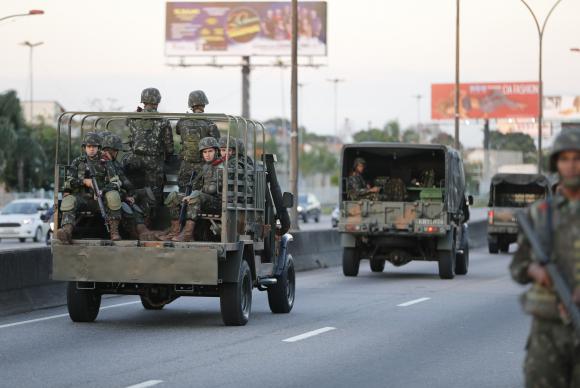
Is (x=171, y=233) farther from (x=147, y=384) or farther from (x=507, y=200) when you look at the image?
(x=507, y=200)

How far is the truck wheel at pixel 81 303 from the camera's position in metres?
15.9

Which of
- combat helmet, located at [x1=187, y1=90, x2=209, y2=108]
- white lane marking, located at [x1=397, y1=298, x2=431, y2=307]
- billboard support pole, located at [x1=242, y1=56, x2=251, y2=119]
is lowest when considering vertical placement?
white lane marking, located at [x1=397, y1=298, x2=431, y2=307]

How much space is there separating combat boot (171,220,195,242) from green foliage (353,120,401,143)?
9824 centimetres

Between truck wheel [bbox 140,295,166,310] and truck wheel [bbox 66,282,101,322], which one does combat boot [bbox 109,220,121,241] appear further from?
truck wheel [bbox 140,295,166,310]

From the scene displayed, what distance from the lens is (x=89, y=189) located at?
15977 millimetres

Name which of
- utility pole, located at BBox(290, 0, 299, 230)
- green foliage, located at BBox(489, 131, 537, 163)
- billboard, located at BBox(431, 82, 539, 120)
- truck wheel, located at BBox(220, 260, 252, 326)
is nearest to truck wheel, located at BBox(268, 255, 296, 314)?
truck wheel, located at BBox(220, 260, 252, 326)

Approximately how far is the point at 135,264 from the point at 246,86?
65857mm

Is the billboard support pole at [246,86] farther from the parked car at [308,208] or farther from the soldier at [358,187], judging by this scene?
the soldier at [358,187]

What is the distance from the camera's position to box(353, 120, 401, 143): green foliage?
124719 mm

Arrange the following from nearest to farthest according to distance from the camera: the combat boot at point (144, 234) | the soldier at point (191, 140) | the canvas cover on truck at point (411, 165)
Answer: the combat boot at point (144, 234)
the soldier at point (191, 140)
the canvas cover on truck at point (411, 165)

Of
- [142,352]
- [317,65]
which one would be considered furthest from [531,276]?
[317,65]

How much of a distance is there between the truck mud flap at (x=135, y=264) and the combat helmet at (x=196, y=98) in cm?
228

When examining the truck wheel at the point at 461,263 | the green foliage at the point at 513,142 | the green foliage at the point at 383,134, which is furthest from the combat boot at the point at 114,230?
the green foliage at the point at 513,142

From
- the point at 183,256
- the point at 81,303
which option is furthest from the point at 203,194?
the point at 81,303
